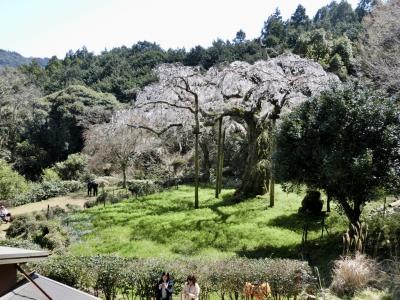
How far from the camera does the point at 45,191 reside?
33.8 metres

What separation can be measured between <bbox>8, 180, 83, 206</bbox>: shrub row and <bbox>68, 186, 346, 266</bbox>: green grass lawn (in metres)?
9.69

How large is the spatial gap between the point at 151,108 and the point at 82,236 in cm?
964

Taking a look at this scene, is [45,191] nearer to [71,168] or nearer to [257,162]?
[71,168]

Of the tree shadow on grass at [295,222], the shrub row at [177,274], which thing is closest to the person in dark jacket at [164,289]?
the shrub row at [177,274]

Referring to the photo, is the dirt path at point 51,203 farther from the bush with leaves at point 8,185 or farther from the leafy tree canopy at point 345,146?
the leafy tree canopy at point 345,146

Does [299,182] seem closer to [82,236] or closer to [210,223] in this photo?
[210,223]

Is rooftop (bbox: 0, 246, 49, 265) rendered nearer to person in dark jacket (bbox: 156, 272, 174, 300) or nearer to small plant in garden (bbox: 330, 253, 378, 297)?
person in dark jacket (bbox: 156, 272, 174, 300)

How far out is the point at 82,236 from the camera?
19.7 metres

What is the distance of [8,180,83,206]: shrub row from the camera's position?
32203 millimetres

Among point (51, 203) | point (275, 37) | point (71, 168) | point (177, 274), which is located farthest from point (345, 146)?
point (275, 37)

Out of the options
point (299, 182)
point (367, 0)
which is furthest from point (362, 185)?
point (367, 0)

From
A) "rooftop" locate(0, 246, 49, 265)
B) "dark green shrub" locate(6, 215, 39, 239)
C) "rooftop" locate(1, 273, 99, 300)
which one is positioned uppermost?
"rooftop" locate(0, 246, 49, 265)

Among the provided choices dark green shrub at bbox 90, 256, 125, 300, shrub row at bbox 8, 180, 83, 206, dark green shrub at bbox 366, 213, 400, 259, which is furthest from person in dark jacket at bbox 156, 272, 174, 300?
shrub row at bbox 8, 180, 83, 206

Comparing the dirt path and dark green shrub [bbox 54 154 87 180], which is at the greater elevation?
dark green shrub [bbox 54 154 87 180]
